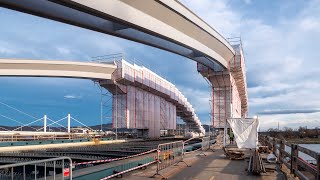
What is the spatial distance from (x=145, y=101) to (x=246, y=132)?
36195 millimetres

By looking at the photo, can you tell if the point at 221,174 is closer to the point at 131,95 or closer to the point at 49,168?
the point at 49,168

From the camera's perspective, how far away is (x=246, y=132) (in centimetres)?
1462

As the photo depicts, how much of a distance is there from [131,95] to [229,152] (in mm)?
28484

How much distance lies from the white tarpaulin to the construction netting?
27516 mm

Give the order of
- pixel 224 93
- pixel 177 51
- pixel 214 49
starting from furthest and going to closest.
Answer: pixel 224 93
pixel 214 49
pixel 177 51

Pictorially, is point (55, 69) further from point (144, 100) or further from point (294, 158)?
point (294, 158)

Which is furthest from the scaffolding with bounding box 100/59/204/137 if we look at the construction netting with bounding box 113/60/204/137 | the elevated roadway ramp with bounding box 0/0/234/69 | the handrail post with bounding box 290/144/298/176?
the handrail post with bounding box 290/144/298/176

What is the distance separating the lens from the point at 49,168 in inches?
512

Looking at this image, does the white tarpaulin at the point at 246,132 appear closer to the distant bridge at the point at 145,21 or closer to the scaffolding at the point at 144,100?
the distant bridge at the point at 145,21

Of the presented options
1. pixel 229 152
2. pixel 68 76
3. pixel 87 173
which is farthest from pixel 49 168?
pixel 68 76

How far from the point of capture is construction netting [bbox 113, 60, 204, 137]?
43688 mm

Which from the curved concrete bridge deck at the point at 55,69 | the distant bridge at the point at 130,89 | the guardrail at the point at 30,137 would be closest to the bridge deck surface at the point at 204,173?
the guardrail at the point at 30,137

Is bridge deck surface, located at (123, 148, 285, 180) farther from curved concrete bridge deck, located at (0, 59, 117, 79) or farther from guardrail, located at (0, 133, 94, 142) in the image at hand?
curved concrete bridge deck, located at (0, 59, 117, 79)

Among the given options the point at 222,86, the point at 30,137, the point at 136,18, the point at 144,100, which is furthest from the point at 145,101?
the point at 136,18
